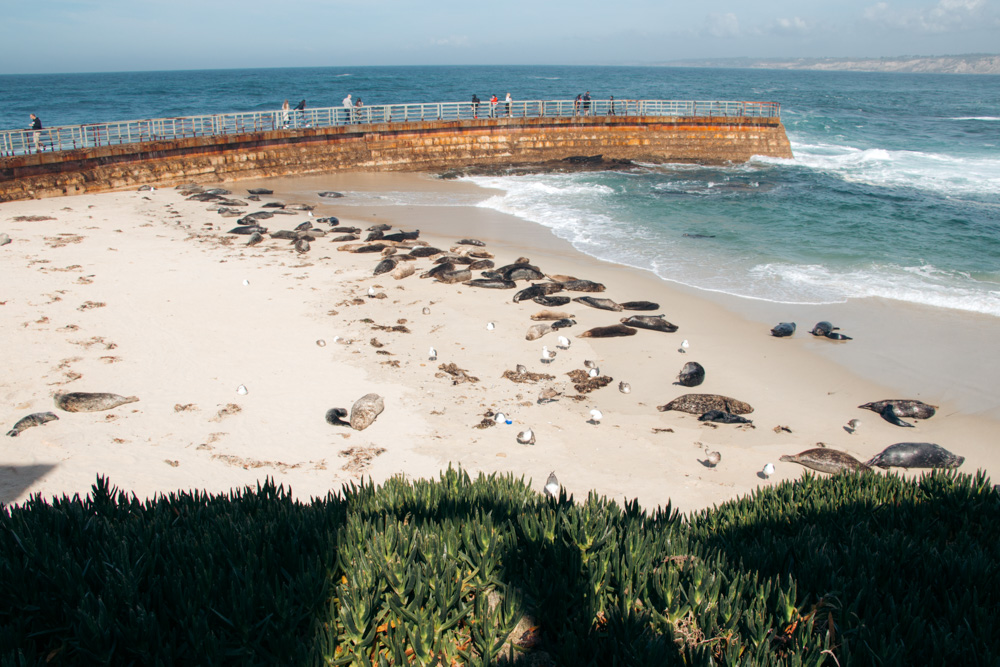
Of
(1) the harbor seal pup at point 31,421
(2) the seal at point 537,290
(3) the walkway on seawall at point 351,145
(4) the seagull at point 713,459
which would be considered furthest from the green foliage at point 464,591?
(3) the walkway on seawall at point 351,145

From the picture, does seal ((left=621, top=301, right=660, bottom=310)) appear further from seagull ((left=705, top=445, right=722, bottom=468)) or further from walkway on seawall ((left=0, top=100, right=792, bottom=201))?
walkway on seawall ((left=0, top=100, right=792, bottom=201))

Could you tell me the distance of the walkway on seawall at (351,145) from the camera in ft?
82.0

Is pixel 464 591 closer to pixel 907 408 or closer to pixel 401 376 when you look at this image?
pixel 401 376

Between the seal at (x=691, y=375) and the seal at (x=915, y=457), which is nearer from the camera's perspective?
the seal at (x=915, y=457)

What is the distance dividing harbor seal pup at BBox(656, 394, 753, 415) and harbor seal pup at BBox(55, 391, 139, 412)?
7.42 meters

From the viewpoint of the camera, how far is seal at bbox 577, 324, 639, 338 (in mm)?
12266

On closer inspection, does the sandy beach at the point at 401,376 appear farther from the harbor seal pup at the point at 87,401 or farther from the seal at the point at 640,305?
the seal at the point at 640,305

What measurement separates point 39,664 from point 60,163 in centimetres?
2700

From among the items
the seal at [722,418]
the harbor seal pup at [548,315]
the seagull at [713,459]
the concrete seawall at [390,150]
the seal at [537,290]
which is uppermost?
the concrete seawall at [390,150]

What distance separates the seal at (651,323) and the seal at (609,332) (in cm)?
37

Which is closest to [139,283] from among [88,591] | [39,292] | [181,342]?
[39,292]

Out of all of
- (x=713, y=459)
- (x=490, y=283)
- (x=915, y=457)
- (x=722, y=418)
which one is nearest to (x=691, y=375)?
(x=722, y=418)

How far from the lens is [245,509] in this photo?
4.37m

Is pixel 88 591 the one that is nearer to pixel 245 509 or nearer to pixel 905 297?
pixel 245 509
